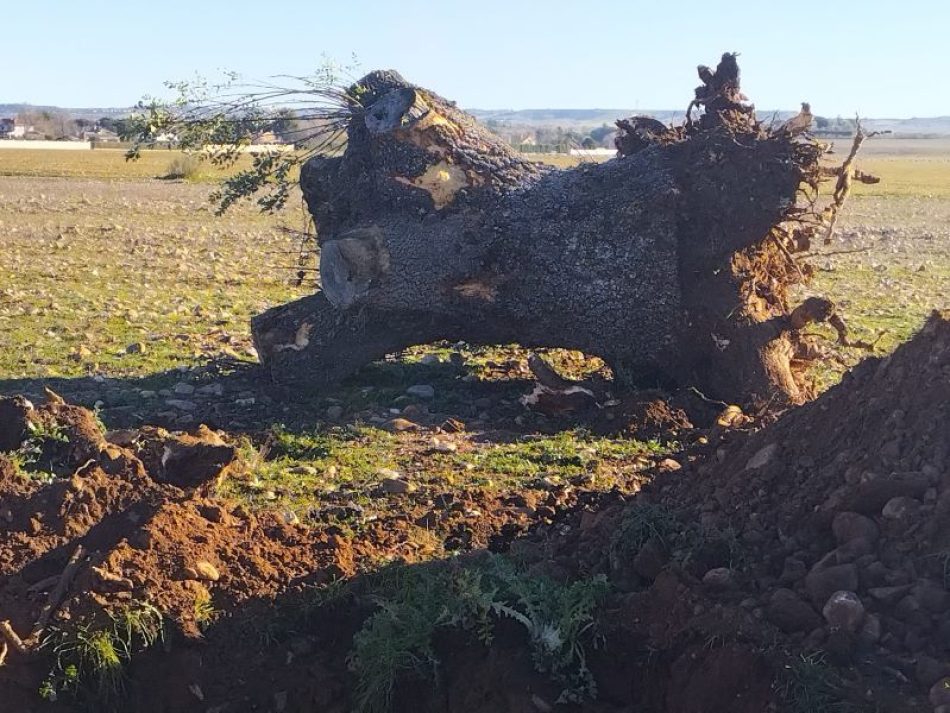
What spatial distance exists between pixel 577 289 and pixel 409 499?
2.44m

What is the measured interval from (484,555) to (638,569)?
83 centimetres

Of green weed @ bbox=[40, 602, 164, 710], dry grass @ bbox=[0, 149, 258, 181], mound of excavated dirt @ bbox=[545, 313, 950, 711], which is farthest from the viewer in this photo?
dry grass @ bbox=[0, 149, 258, 181]

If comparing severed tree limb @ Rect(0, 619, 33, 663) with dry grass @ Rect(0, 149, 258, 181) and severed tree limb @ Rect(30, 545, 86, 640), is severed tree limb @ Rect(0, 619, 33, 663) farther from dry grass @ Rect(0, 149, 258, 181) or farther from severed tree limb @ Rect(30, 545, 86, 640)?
dry grass @ Rect(0, 149, 258, 181)

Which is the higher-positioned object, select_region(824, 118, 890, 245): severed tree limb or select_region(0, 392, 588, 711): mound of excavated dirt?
select_region(824, 118, 890, 245): severed tree limb

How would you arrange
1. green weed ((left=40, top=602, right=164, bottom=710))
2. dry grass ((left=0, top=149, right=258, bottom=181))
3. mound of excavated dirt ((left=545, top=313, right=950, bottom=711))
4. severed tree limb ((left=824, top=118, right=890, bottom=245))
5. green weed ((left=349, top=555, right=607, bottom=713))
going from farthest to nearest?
dry grass ((left=0, top=149, right=258, bottom=181)), severed tree limb ((left=824, top=118, right=890, bottom=245)), green weed ((left=40, top=602, right=164, bottom=710)), green weed ((left=349, top=555, right=607, bottom=713)), mound of excavated dirt ((left=545, top=313, right=950, bottom=711))

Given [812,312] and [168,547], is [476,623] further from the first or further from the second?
[812,312]

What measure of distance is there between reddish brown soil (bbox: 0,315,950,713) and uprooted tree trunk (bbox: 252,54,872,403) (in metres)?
2.30

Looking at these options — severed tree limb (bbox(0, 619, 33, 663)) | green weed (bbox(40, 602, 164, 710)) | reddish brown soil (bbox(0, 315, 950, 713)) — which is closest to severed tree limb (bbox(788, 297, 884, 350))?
reddish brown soil (bbox(0, 315, 950, 713))

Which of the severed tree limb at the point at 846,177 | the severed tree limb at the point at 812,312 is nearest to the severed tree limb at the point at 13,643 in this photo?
the severed tree limb at the point at 812,312

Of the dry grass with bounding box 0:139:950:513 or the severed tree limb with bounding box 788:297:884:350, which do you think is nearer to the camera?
the dry grass with bounding box 0:139:950:513

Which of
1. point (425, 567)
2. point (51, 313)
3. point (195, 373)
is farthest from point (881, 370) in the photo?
point (51, 313)

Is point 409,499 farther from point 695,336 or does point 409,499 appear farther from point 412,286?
point 695,336

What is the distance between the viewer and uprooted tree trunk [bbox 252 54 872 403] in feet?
24.5

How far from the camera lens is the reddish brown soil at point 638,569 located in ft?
11.5
